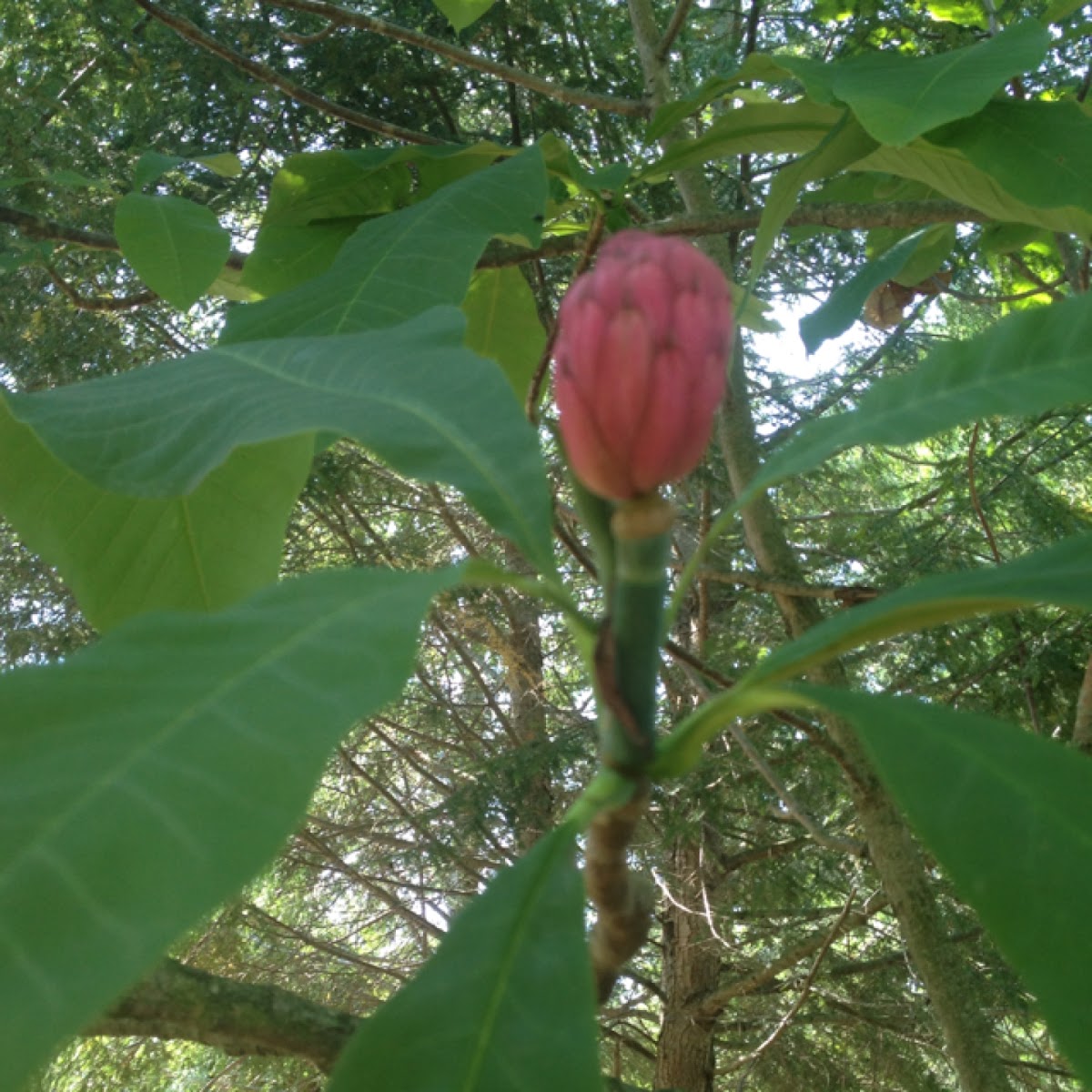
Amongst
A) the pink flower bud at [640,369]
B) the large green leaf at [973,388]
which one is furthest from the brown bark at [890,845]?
the pink flower bud at [640,369]

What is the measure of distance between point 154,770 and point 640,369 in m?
0.22

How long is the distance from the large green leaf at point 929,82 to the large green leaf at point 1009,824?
602mm

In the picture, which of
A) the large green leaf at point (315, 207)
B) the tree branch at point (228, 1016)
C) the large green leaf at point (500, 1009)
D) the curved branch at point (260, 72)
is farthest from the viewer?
the curved branch at point (260, 72)

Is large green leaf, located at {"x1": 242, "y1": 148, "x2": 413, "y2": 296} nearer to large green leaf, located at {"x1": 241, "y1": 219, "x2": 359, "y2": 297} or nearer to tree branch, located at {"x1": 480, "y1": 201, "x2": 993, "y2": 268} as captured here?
large green leaf, located at {"x1": 241, "y1": 219, "x2": 359, "y2": 297}

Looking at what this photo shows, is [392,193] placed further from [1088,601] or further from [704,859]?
[704,859]

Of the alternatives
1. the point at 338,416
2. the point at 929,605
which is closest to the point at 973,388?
the point at 929,605

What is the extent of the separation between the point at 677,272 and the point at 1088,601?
22 cm

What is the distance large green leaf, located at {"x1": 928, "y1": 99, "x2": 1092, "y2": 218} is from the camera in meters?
1.02

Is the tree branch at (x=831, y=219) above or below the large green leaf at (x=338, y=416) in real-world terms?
above

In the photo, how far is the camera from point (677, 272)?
448mm

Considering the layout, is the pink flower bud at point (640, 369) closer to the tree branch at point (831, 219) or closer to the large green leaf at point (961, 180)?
the large green leaf at point (961, 180)

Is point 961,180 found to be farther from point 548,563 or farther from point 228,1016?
point 228,1016

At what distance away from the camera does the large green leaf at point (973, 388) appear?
60 centimetres

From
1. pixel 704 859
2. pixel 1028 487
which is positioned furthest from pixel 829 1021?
pixel 1028 487
